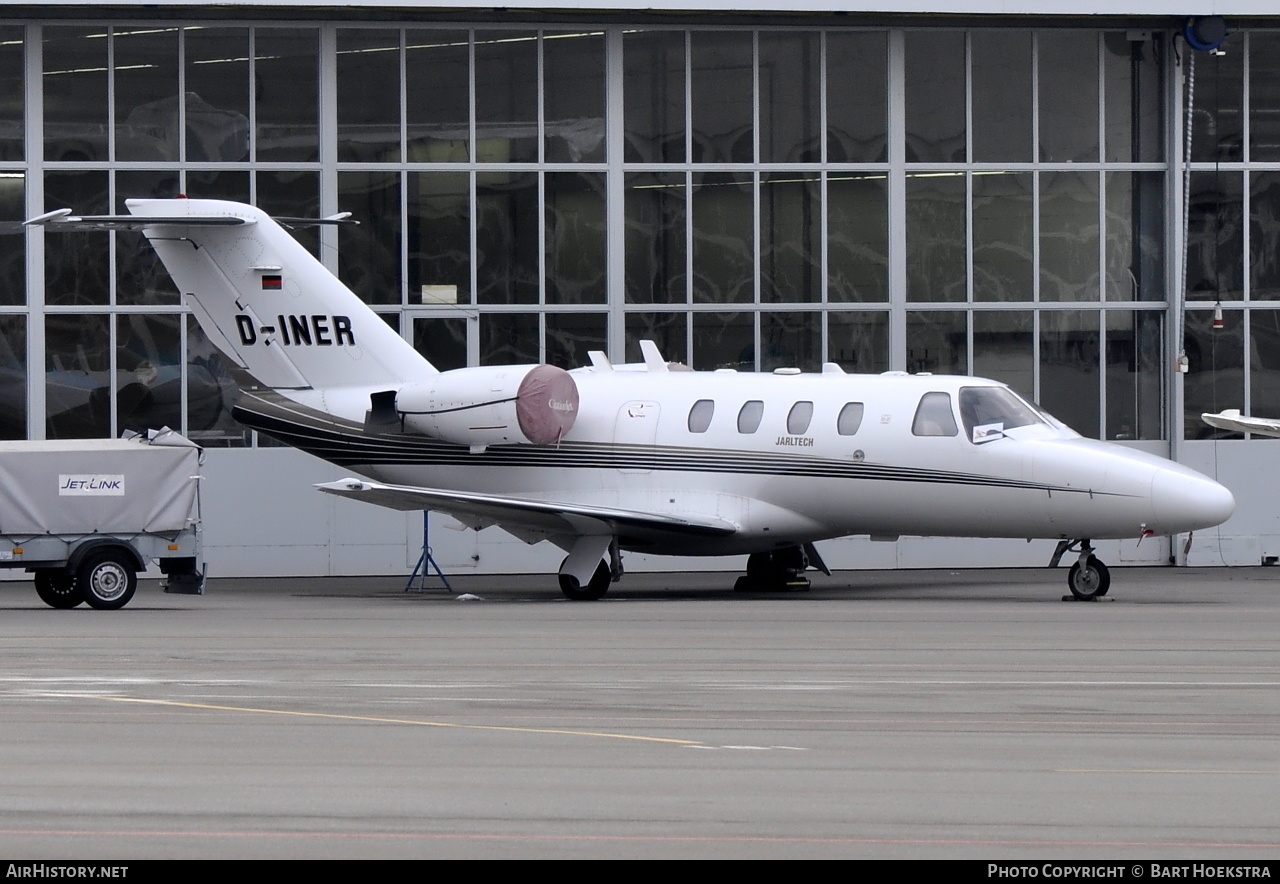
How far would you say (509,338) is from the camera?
2883 cm

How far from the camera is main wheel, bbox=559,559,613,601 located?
74.9ft

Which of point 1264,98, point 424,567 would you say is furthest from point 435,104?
point 1264,98

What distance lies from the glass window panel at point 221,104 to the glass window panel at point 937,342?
34.4ft

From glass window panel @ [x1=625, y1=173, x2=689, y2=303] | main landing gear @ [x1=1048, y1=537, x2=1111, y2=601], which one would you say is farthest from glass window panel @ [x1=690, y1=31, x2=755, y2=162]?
main landing gear @ [x1=1048, y1=537, x2=1111, y2=601]

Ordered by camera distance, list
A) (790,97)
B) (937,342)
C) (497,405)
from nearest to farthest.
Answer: (497,405)
(790,97)
(937,342)

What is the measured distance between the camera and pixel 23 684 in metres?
13.0

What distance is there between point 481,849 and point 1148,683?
6.86 meters

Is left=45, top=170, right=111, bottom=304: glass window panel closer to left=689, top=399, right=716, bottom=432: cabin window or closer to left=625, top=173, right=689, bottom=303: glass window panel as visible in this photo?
left=625, top=173, right=689, bottom=303: glass window panel

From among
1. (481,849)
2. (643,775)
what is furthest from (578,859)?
(643,775)

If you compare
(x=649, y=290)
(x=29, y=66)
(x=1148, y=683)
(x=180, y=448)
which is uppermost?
(x=29, y=66)

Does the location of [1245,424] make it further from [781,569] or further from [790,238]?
[790,238]

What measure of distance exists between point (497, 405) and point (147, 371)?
300 inches

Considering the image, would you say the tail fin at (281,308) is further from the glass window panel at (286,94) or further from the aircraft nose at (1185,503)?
the aircraft nose at (1185,503)

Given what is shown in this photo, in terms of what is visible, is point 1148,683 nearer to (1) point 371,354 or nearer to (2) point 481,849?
(2) point 481,849
